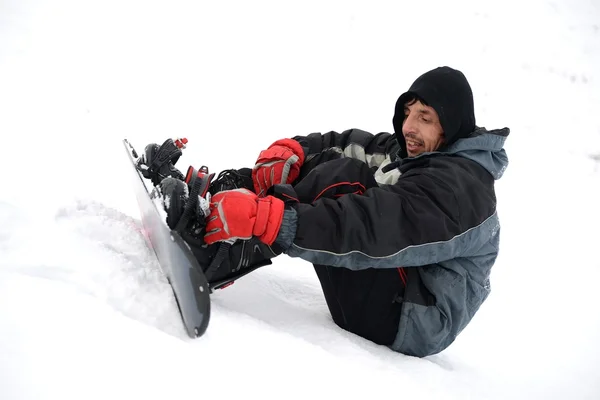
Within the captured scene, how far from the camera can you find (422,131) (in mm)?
1999

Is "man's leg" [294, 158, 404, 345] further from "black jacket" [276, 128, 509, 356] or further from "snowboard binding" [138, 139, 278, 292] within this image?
"snowboard binding" [138, 139, 278, 292]

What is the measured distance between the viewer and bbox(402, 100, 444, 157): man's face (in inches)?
78.0

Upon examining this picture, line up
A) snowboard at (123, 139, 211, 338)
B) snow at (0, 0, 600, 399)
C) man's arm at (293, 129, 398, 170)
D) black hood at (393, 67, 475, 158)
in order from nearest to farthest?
snow at (0, 0, 600, 399), snowboard at (123, 139, 211, 338), black hood at (393, 67, 475, 158), man's arm at (293, 129, 398, 170)

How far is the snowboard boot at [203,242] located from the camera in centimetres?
141

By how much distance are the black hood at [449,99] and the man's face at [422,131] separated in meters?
0.06

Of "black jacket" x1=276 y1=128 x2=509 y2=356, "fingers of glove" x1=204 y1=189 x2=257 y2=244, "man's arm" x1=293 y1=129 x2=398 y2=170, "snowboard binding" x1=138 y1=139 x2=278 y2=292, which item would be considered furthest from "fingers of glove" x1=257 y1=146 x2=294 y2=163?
"fingers of glove" x1=204 y1=189 x2=257 y2=244

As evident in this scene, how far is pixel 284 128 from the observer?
5.02m

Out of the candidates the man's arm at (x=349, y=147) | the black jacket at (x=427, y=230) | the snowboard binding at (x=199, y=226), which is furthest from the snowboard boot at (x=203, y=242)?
the man's arm at (x=349, y=147)

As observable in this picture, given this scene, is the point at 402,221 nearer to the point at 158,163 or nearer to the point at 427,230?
the point at 427,230

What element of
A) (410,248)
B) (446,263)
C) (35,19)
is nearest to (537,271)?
(446,263)

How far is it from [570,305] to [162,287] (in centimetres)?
305

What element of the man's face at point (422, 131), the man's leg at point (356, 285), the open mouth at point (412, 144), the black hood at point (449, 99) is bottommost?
the man's leg at point (356, 285)

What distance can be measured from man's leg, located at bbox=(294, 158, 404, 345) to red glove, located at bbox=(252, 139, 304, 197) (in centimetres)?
43

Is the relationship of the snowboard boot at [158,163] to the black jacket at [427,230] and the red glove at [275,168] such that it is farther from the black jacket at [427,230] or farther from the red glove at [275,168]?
the black jacket at [427,230]
